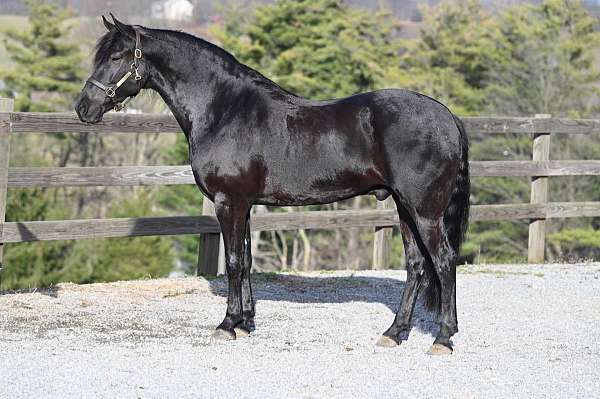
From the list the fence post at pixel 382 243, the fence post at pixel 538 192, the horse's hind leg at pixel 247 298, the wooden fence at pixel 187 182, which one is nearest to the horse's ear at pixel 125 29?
the horse's hind leg at pixel 247 298

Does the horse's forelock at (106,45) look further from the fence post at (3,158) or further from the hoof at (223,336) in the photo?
the hoof at (223,336)

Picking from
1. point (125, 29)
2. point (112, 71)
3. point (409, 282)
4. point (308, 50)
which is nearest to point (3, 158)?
point (112, 71)

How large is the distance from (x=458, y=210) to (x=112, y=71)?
242 cm

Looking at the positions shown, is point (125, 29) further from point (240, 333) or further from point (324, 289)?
point (324, 289)

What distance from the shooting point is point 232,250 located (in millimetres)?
6340

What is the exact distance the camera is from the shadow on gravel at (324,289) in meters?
7.82

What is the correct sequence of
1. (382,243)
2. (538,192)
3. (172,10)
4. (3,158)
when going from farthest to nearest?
(172,10) < (538,192) < (382,243) < (3,158)

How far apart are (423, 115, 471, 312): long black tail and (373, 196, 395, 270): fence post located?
11.3ft

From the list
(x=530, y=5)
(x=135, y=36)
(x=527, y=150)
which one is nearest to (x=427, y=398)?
(x=135, y=36)

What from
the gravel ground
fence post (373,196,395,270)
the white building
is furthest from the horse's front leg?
the white building

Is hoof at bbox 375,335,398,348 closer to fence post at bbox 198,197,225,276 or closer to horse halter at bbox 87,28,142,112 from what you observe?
horse halter at bbox 87,28,142,112

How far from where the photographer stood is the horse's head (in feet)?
20.7

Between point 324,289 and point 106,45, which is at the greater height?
point 106,45

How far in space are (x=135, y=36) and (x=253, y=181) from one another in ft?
4.08
